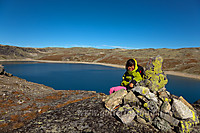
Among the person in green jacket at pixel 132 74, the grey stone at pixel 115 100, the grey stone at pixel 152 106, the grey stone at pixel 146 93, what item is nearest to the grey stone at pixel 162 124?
the grey stone at pixel 152 106

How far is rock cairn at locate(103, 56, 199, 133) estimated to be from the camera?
9188 mm

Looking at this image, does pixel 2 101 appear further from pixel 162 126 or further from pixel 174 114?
pixel 174 114

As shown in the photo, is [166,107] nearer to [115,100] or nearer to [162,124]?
[162,124]

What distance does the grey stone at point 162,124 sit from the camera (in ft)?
30.2

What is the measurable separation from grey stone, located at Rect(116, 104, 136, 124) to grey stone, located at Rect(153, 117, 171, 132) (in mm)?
A: 1832

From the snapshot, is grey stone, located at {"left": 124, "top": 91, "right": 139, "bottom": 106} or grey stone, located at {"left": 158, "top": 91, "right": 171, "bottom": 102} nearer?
grey stone, located at {"left": 158, "top": 91, "right": 171, "bottom": 102}

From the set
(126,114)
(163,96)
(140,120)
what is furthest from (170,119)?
(126,114)

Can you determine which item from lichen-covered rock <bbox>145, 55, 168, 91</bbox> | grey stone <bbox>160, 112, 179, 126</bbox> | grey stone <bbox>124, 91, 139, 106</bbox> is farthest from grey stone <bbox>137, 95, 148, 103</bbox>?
grey stone <bbox>160, 112, 179, 126</bbox>

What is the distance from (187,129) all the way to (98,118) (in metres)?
7.28

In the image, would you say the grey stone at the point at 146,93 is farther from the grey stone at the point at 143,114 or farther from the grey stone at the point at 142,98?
the grey stone at the point at 143,114

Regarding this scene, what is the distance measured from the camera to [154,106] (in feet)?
33.1

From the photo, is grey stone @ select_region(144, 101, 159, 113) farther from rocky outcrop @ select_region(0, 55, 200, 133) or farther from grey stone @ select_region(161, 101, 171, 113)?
grey stone @ select_region(161, 101, 171, 113)

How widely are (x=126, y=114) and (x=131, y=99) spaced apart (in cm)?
152

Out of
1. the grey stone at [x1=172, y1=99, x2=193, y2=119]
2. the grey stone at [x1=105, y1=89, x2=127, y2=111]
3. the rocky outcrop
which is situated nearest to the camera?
the grey stone at [x1=172, y1=99, x2=193, y2=119]
